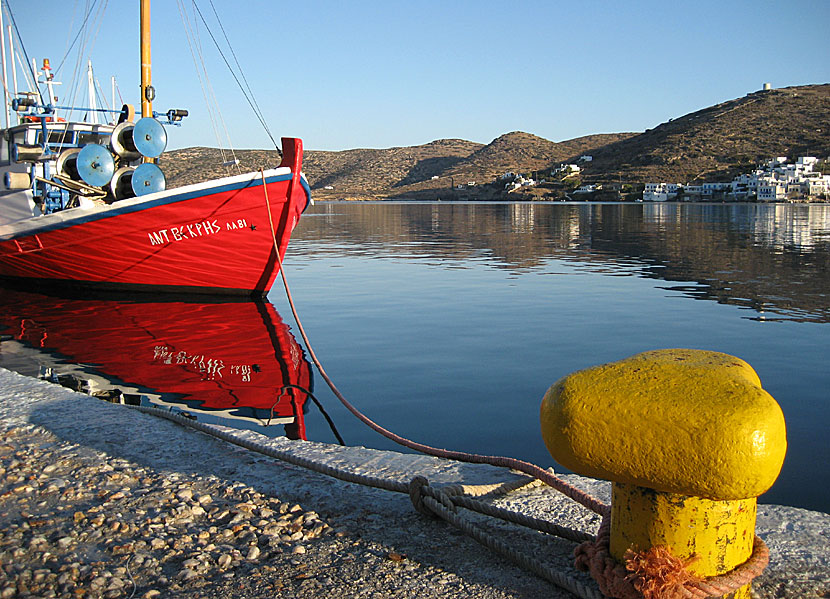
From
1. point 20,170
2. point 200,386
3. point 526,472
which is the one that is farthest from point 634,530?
point 20,170

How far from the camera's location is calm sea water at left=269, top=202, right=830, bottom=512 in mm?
5672

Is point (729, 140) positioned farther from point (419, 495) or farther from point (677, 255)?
point (419, 495)

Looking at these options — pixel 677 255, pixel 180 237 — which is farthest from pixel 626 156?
pixel 180 237

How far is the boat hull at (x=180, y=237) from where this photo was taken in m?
12.0

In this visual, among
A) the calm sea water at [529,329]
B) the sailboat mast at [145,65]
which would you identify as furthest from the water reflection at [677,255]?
the sailboat mast at [145,65]

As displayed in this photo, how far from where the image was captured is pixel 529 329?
9.66 m

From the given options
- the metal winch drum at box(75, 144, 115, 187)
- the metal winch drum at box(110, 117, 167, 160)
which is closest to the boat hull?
the metal winch drum at box(75, 144, 115, 187)

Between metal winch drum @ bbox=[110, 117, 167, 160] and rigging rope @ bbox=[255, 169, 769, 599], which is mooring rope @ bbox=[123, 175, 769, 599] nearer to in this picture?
rigging rope @ bbox=[255, 169, 769, 599]

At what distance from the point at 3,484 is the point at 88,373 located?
425 centimetres

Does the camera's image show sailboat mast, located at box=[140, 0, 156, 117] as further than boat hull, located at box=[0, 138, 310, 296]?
Yes

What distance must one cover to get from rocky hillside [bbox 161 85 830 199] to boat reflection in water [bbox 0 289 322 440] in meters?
91.8

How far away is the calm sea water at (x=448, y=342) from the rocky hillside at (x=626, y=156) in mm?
90533

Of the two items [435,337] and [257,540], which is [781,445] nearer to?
[257,540]

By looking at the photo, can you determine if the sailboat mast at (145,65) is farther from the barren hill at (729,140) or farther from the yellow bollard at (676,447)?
the barren hill at (729,140)
